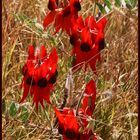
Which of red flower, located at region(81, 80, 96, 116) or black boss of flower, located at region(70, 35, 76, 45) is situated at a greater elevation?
black boss of flower, located at region(70, 35, 76, 45)

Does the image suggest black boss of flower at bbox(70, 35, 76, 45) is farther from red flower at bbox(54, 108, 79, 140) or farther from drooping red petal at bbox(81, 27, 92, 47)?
red flower at bbox(54, 108, 79, 140)

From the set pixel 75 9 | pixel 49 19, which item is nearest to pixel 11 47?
pixel 49 19

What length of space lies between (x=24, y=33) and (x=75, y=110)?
1.65ft

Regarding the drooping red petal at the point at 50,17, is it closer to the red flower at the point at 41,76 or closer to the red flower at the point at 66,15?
the red flower at the point at 66,15

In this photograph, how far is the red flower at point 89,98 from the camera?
145 centimetres

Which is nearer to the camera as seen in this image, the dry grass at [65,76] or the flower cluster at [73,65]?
the flower cluster at [73,65]

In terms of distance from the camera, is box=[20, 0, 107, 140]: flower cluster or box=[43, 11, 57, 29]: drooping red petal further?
box=[43, 11, 57, 29]: drooping red petal

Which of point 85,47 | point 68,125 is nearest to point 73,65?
point 85,47

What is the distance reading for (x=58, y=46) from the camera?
1690mm

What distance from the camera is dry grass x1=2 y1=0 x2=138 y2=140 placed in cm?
157

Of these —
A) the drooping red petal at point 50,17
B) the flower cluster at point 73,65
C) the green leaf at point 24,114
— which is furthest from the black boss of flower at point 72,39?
the green leaf at point 24,114

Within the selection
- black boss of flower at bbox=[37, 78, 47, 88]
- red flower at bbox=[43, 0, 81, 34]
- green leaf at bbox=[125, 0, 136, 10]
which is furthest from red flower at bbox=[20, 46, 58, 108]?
green leaf at bbox=[125, 0, 136, 10]

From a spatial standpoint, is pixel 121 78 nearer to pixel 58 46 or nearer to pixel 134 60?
pixel 134 60

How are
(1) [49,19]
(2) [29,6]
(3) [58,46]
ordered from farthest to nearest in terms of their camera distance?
(2) [29,6] < (3) [58,46] < (1) [49,19]
